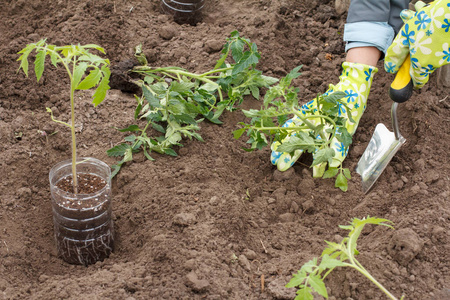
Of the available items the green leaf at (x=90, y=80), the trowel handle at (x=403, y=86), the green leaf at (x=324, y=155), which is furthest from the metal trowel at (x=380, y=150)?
the green leaf at (x=90, y=80)

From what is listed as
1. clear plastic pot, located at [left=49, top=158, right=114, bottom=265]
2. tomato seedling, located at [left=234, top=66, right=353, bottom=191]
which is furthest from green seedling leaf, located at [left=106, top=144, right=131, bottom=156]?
tomato seedling, located at [left=234, top=66, right=353, bottom=191]

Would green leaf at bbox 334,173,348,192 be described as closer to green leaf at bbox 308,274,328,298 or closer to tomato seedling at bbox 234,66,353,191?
tomato seedling at bbox 234,66,353,191

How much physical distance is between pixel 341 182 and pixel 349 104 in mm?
481

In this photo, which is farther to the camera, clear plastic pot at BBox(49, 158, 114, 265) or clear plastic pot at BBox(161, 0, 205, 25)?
clear plastic pot at BBox(161, 0, 205, 25)

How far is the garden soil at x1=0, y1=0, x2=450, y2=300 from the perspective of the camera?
1.98m

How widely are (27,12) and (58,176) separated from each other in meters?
1.84

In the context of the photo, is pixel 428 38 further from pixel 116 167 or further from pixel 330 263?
pixel 116 167

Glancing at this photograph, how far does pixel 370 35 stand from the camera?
9.27ft

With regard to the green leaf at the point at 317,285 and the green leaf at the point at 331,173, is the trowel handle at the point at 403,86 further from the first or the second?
the green leaf at the point at 317,285

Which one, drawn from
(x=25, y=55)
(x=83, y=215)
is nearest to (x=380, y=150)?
(x=83, y=215)

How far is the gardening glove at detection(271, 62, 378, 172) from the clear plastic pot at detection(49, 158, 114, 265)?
35.5 inches

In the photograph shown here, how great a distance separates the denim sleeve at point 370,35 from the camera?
2816 millimetres

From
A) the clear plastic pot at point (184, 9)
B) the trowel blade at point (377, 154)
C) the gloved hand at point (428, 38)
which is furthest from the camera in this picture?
the clear plastic pot at point (184, 9)

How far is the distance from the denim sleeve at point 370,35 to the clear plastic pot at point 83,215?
5.21 feet
